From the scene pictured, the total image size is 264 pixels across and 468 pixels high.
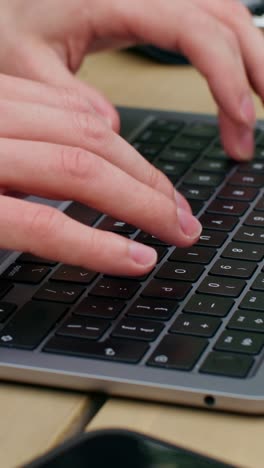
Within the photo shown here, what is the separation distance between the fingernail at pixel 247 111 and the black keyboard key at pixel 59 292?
0.27 m

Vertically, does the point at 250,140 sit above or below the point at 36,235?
below

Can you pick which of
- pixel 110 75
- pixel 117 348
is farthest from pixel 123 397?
pixel 110 75

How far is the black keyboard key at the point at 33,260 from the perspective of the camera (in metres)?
0.51

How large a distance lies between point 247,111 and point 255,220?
0.17m

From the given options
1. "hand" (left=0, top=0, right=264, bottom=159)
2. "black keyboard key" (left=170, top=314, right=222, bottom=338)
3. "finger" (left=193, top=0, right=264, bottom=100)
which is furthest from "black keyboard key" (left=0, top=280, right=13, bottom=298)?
"finger" (left=193, top=0, right=264, bottom=100)

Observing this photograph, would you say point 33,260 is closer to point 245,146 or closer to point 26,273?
point 26,273

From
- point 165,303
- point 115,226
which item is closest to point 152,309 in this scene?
point 165,303

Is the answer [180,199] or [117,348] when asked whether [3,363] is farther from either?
[180,199]

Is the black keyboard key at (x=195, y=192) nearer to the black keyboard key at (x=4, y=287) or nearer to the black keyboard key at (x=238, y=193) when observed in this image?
the black keyboard key at (x=238, y=193)

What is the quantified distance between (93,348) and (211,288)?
0.08 m

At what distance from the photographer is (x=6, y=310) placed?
1.52 ft

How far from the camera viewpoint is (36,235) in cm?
49

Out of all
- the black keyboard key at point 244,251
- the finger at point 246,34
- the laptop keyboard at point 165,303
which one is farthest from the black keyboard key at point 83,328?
the finger at point 246,34

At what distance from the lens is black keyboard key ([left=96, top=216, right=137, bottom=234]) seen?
0.55m
